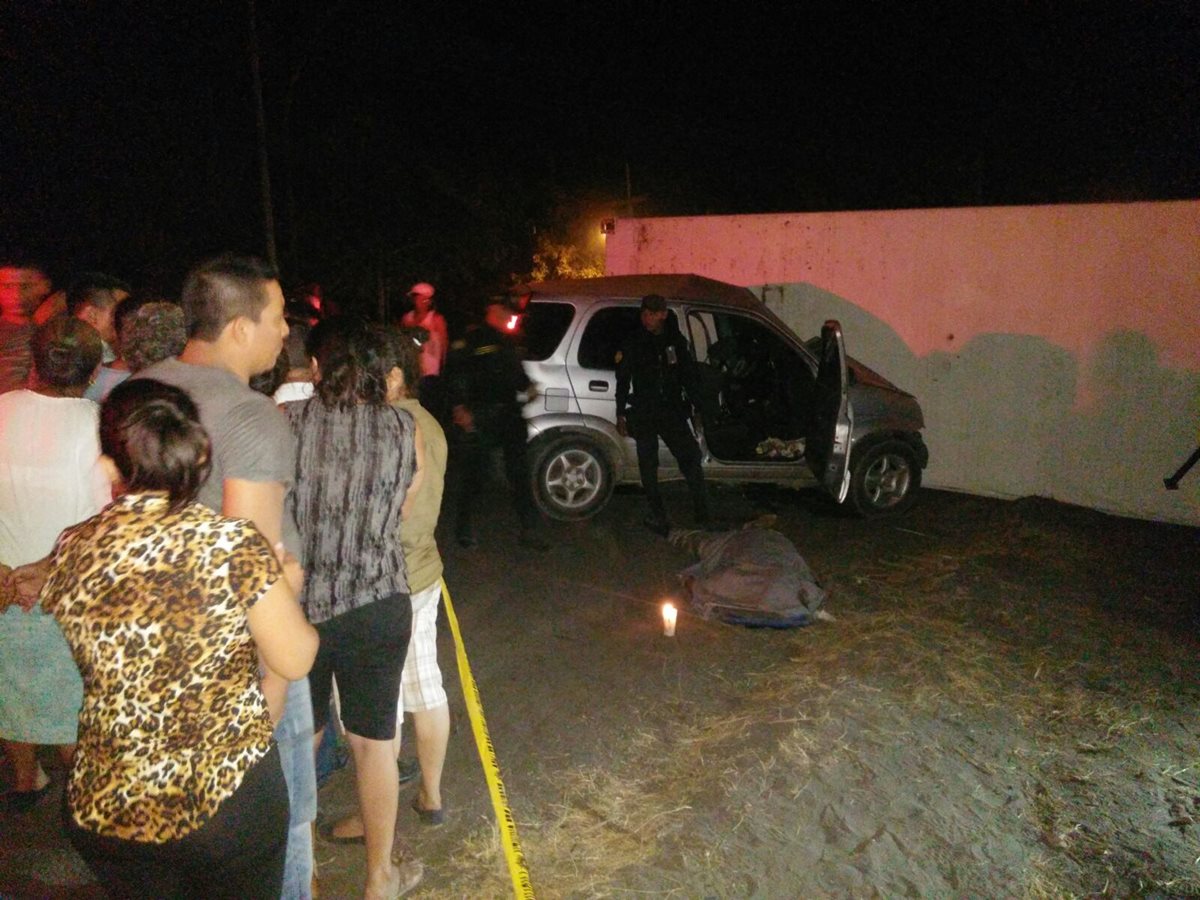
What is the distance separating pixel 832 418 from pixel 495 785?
4.13m

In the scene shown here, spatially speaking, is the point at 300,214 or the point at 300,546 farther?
the point at 300,214

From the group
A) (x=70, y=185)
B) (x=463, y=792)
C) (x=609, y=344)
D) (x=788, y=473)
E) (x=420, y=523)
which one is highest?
(x=70, y=185)

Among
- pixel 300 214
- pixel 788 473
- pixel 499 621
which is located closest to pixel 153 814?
pixel 499 621

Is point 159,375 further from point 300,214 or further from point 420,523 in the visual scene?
point 300,214

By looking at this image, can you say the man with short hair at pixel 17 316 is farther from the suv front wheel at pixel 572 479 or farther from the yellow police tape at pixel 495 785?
the suv front wheel at pixel 572 479

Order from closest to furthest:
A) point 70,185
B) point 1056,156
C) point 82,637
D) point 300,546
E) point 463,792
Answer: point 82,637 → point 300,546 → point 463,792 → point 70,185 → point 1056,156

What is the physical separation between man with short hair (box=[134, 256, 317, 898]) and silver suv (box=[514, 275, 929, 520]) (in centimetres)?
448

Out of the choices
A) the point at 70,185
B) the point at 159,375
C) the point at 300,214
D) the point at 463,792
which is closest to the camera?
the point at 159,375

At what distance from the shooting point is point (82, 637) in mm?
1826

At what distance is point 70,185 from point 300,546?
14827 millimetres

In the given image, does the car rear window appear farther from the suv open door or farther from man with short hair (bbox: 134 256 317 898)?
man with short hair (bbox: 134 256 317 898)

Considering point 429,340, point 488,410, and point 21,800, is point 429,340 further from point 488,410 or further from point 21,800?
point 21,800

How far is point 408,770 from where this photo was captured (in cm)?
389

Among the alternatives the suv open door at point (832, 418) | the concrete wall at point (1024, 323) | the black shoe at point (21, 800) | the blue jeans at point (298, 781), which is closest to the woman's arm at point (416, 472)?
the blue jeans at point (298, 781)
